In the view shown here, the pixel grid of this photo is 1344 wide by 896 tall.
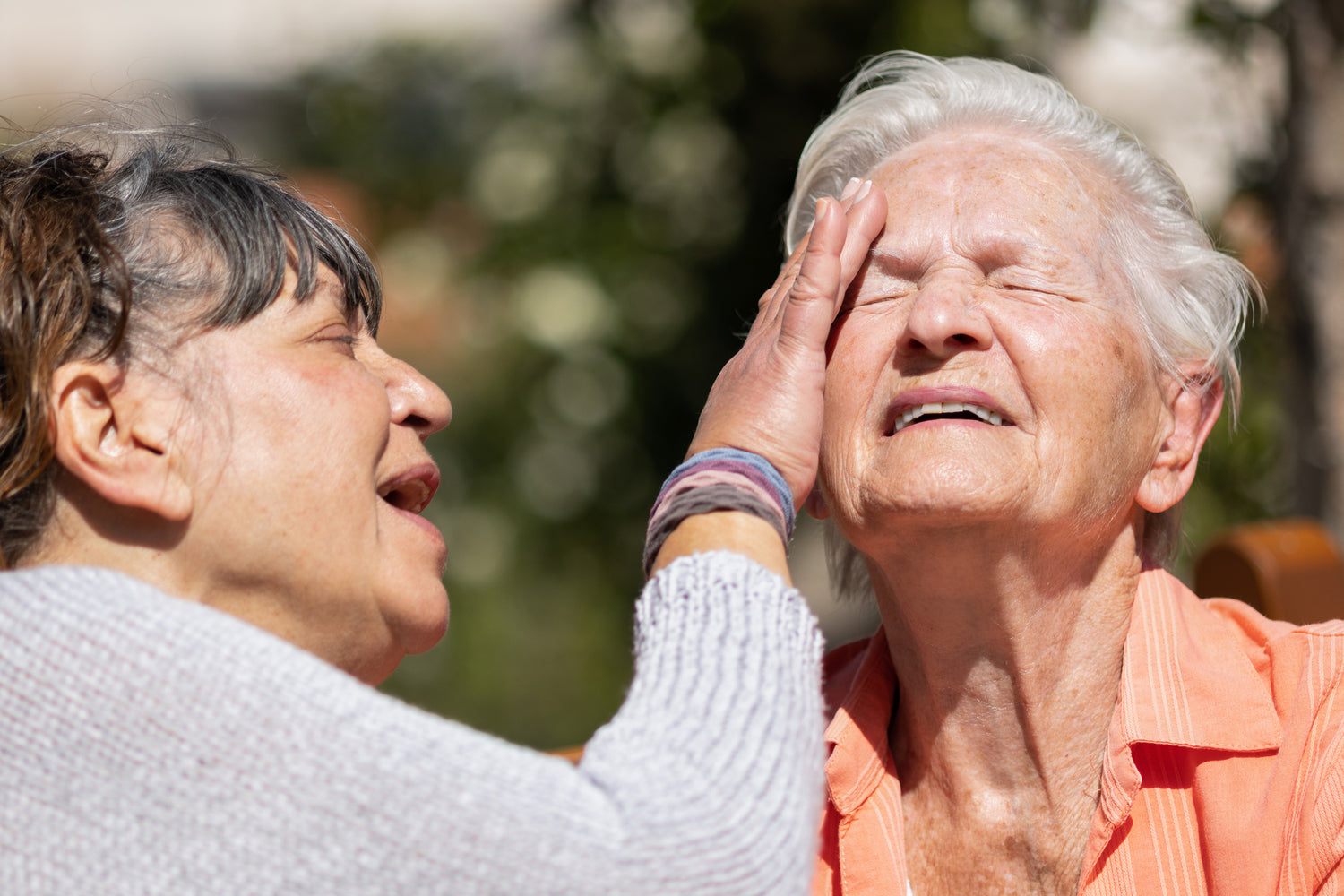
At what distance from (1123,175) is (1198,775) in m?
1.21

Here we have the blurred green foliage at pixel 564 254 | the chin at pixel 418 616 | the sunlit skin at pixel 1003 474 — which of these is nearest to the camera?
the chin at pixel 418 616

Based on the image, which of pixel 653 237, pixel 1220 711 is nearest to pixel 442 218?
pixel 653 237

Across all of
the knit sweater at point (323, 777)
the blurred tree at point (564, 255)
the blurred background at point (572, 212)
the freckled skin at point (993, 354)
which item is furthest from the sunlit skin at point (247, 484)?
the blurred tree at point (564, 255)

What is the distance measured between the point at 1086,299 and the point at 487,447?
13.6ft

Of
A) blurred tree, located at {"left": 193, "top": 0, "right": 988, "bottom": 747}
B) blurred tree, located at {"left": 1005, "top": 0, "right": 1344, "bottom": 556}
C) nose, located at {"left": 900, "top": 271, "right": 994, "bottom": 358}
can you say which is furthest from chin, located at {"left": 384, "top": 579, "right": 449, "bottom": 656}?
blurred tree, located at {"left": 193, "top": 0, "right": 988, "bottom": 747}

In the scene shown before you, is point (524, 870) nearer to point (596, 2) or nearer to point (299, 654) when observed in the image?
point (299, 654)

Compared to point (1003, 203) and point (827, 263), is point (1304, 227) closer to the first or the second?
point (1003, 203)

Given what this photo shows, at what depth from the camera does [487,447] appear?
5.98 meters

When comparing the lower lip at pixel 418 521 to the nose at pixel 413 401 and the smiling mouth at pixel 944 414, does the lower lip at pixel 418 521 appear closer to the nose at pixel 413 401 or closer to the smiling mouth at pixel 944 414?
the nose at pixel 413 401

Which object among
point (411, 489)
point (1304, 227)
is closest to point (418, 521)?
point (411, 489)

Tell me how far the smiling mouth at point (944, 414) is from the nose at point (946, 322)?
0.09 m

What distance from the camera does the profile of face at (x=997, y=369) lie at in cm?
210

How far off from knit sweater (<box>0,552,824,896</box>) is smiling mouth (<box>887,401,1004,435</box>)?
814mm

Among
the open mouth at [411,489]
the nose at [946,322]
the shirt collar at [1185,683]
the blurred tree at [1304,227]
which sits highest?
the blurred tree at [1304,227]
